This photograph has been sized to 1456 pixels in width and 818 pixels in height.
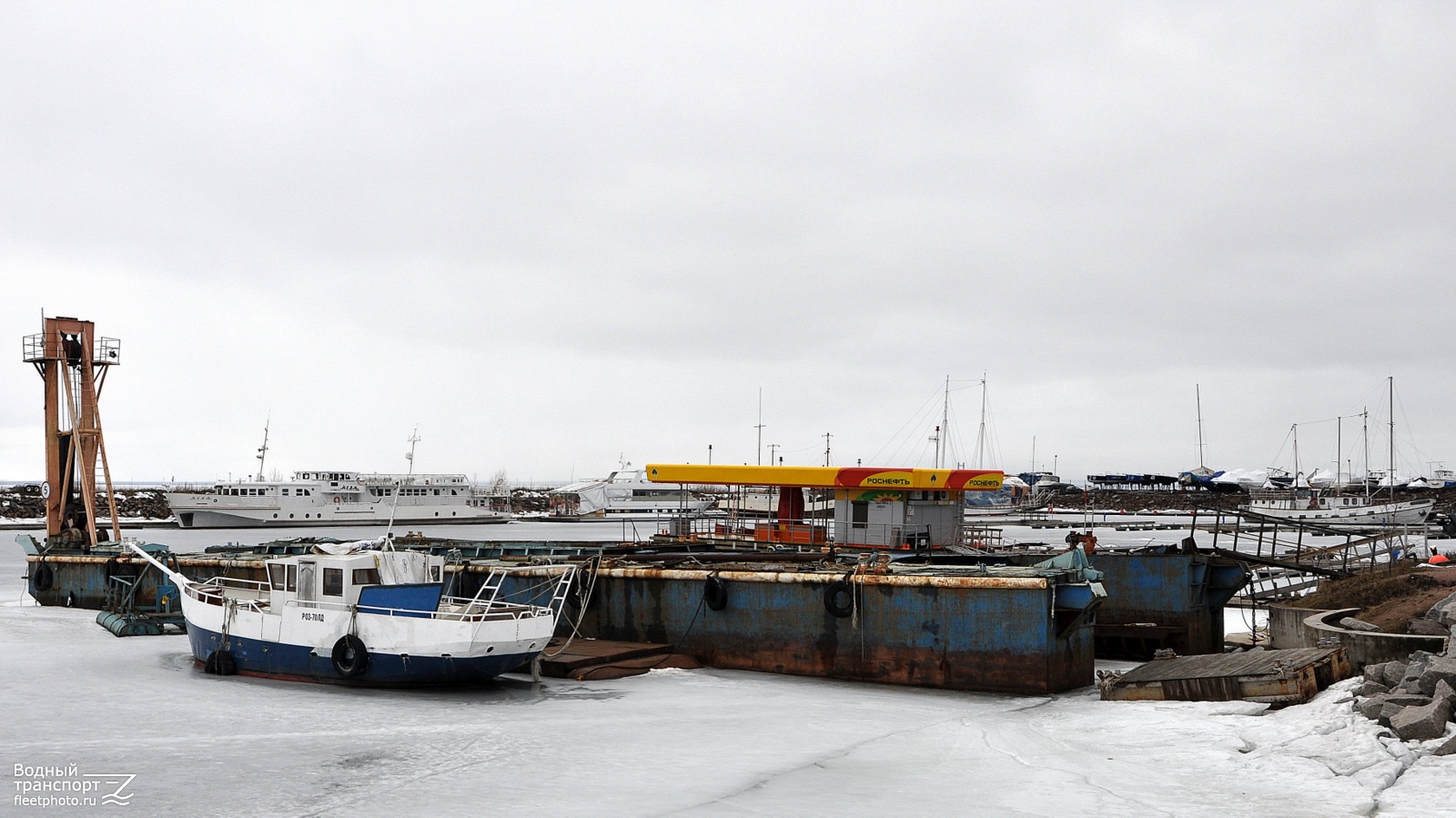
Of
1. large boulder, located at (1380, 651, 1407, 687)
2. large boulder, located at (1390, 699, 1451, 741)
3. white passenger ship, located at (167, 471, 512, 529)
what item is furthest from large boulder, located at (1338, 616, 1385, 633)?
white passenger ship, located at (167, 471, 512, 529)

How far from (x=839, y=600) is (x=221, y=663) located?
46.3 feet

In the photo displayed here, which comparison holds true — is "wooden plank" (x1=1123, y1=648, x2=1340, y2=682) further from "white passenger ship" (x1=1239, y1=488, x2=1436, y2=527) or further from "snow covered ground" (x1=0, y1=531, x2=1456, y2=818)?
"white passenger ship" (x1=1239, y1=488, x2=1436, y2=527)

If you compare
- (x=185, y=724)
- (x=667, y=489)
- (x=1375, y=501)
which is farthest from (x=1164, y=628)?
(x=667, y=489)

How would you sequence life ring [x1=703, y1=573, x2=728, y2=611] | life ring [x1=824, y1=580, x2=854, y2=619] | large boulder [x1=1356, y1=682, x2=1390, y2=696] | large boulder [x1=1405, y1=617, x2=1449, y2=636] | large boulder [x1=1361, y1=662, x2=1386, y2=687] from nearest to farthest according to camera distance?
large boulder [x1=1356, y1=682, x2=1390, y2=696], large boulder [x1=1361, y1=662, x2=1386, y2=687], large boulder [x1=1405, y1=617, x2=1449, y2=636], life ring [x1=824, y1=580, x2=854, y2=619], life ring [x1=703, y1=573, x2=728, y2=611]

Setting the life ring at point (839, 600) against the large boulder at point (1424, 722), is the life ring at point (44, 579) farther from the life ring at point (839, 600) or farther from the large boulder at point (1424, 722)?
the large boulder at point (1424, 722)

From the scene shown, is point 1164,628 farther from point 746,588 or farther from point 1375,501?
point 1375,501

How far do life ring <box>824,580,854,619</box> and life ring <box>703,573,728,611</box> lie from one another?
2.74 m

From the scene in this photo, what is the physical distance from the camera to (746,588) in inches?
1024

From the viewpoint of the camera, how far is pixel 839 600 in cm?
2456

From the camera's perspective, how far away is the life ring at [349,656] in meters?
22.3

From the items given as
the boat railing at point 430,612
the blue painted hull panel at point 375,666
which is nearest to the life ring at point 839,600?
the boat railing at point 430,612

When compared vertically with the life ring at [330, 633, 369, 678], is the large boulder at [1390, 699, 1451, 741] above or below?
above

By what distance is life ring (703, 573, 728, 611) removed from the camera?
26.1 meters

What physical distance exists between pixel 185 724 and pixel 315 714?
2.15 metres
